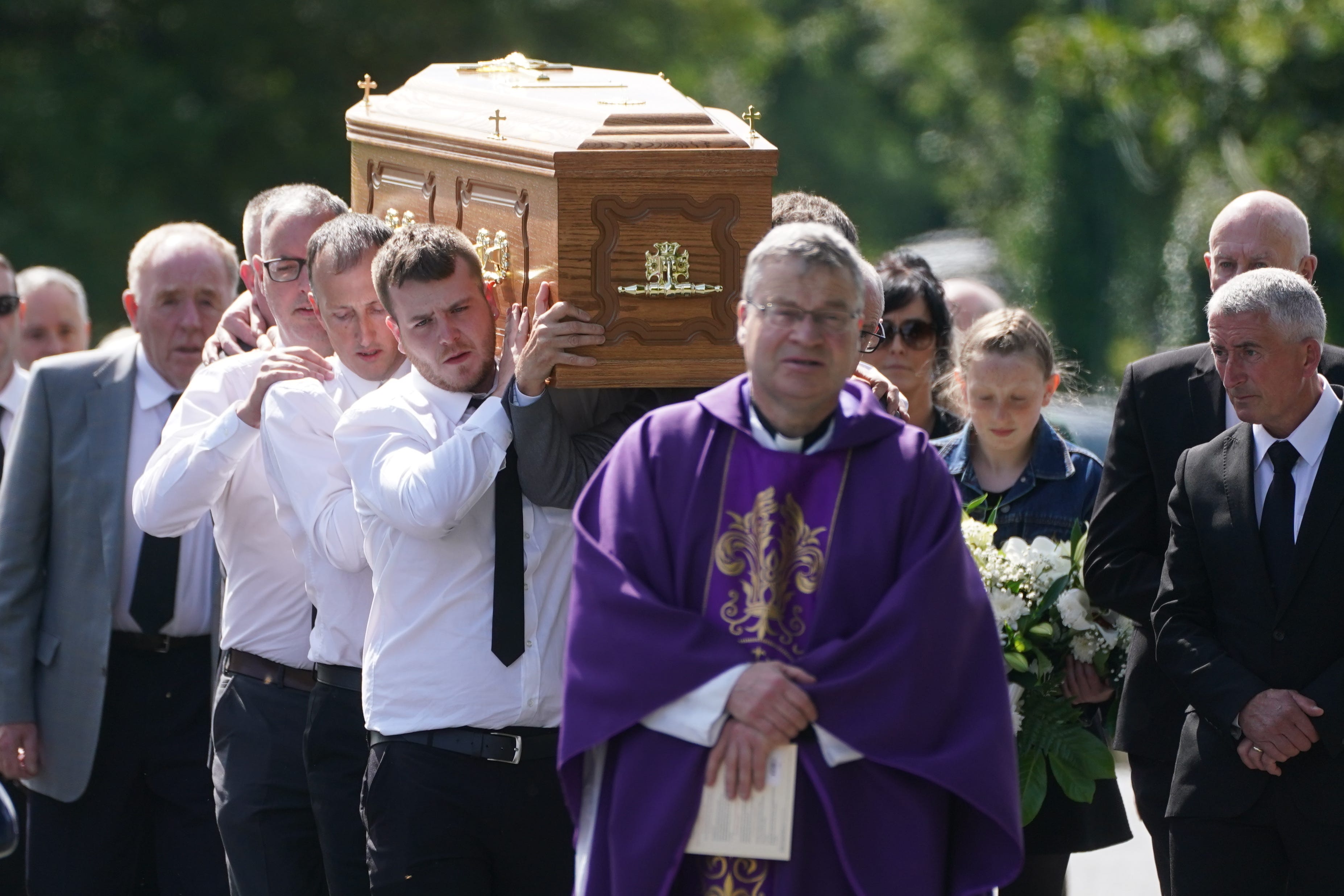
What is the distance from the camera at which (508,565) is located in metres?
4.44

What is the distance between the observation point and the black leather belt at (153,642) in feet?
19.6

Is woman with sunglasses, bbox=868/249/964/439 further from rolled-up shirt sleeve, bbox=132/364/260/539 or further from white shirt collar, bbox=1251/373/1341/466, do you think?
rolled-up shirt sleeve, bbox=132/364/260/539

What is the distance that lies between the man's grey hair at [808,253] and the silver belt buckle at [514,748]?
125 cm

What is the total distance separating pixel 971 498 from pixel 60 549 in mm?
2879

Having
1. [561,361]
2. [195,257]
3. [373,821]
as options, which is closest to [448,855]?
[373,821]

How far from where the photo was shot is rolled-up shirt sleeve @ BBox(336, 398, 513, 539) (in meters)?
4.28

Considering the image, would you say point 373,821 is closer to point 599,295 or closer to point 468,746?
point 468,746

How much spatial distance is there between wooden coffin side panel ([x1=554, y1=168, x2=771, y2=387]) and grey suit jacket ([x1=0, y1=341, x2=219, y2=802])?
6.84 feet

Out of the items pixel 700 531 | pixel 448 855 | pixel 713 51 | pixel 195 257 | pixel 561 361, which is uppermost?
pixel 713 51

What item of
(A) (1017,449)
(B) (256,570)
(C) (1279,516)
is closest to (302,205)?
(B) (256,570)

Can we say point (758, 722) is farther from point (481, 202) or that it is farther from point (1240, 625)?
point (481, 202)

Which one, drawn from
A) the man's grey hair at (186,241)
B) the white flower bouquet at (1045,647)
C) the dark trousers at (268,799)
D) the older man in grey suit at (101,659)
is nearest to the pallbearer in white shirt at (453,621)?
the dark trousers at (268,799)

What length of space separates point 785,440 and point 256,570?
6.97 feet

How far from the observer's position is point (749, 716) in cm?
363
